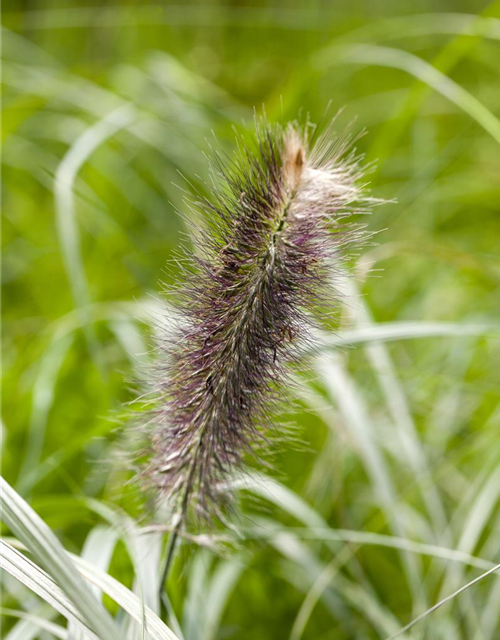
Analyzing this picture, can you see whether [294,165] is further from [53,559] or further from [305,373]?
[53,559]

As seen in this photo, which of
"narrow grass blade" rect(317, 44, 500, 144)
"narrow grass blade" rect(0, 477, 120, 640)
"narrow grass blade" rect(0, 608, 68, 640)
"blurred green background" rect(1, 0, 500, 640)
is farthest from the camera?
"narrow grass blade" rect(317, 44, 500, 144)

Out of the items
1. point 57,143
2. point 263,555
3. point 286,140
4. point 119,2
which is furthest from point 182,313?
point 119,2

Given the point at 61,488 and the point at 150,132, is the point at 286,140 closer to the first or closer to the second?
the point at 61,488

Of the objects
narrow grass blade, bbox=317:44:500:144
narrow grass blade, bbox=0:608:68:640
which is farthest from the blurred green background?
narrow grass blade, bbox=0:608:68:640

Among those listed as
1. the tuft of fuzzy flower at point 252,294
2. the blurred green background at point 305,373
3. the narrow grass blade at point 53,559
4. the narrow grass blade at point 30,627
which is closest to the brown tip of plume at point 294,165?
the tuft of fuzzy flower at point 252,294

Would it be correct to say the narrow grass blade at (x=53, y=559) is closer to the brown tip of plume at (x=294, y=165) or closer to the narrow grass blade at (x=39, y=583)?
the narrow grass blade at (x=39, y=583)

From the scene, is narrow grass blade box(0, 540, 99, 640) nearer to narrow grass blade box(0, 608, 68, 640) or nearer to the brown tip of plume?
narrow grass blade box(0, 608, 68, 640)
